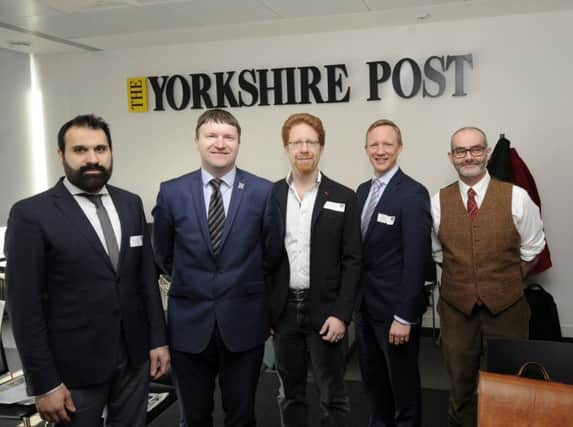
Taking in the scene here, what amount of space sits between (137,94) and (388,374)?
368cm

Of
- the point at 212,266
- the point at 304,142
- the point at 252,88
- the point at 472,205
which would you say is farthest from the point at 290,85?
the point at 212,266

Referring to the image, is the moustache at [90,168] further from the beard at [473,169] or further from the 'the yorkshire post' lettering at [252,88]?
the 'the yorkshire post' lettering at [252,88]

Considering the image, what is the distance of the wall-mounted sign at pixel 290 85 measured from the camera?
14.0ft

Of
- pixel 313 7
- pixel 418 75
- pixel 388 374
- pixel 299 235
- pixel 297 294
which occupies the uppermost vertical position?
pixel 313 7

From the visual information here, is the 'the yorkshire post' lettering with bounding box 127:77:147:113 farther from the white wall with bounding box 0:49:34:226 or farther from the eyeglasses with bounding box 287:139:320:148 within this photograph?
the eyeglasses with bounding box 287:139:320:148

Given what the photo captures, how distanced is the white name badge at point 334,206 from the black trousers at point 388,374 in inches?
21.2

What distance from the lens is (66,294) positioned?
1.66m

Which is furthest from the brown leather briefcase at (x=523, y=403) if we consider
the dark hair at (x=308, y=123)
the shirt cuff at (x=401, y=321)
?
the dark hair at (x=308, y=123)

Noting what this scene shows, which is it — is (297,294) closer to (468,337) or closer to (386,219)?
(386,219)

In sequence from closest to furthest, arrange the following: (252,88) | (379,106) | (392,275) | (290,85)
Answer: (392,275) < (379,106) < (290,85) < (252,88)

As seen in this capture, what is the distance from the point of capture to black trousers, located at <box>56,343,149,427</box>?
1.72 metres

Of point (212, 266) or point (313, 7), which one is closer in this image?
point (212, 266)

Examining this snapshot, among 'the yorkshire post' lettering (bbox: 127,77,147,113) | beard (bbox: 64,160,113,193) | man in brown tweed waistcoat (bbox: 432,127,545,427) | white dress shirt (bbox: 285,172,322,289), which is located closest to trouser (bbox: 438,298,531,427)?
man in brown tweed waistcoat (bbox: 432,127,545,427)

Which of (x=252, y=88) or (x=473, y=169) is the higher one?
(x=252, y=88)
